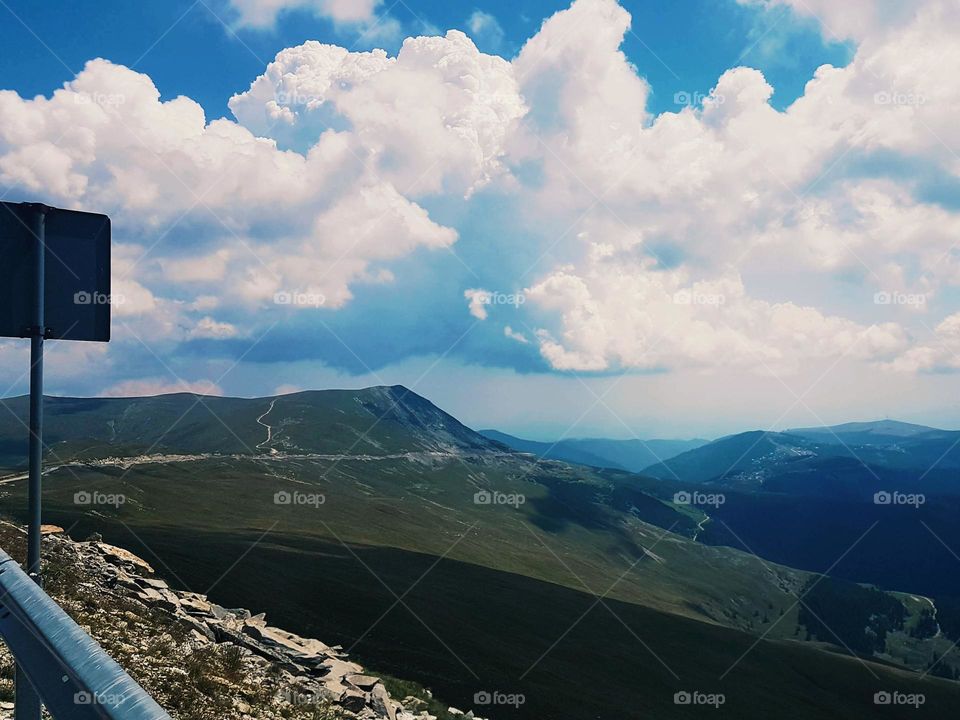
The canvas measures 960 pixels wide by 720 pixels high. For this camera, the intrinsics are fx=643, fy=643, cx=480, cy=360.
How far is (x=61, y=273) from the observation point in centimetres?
733

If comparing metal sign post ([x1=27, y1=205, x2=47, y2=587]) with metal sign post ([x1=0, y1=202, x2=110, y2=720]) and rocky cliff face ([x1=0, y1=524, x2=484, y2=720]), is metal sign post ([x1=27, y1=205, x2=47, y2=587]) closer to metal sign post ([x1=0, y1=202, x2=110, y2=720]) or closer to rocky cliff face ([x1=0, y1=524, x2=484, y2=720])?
metal sign post ([x1=0, y1=202, x2=110, y2=720])

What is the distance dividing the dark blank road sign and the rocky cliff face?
5330mm

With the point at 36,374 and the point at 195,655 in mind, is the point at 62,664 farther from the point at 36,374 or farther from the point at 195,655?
the point at 195,655

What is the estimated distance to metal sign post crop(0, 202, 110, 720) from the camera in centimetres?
708

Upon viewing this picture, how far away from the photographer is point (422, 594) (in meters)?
64.4

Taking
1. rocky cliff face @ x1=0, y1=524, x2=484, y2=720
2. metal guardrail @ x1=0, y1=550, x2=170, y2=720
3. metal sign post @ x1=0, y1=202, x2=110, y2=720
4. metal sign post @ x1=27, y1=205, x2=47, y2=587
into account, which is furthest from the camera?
rocky cliff face @ x1=0, y1=524, x2=484, y2=720

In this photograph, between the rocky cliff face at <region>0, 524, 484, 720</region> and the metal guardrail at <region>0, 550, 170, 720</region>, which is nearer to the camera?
the metal guardrail at <region>0, 550, 170, 720</region>

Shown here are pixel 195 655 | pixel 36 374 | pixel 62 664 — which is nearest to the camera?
pixel 62 664

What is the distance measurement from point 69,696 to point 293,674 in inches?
651

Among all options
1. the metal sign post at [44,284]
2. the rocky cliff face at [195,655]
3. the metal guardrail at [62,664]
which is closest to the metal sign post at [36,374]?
the metal sign post at [44,284]

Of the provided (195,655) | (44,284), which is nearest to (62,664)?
(44,284)

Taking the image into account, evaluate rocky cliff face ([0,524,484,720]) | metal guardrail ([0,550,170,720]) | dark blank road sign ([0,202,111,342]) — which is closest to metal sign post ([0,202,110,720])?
dark blank road sign ([0,202,111,342])

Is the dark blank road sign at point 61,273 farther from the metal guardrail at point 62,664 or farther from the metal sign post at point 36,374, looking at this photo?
the metal guardrail at point 62,664

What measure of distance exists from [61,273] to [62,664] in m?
5.00
